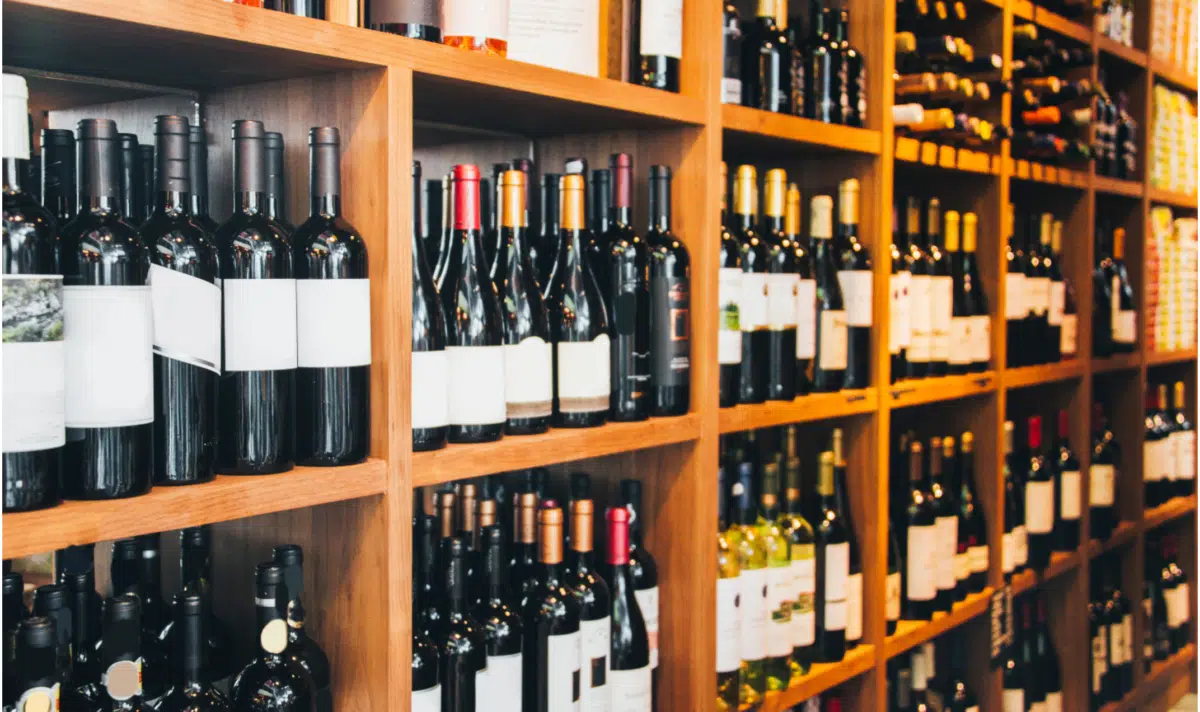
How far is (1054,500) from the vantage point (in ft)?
9.87

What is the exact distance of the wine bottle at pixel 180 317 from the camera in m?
1.01

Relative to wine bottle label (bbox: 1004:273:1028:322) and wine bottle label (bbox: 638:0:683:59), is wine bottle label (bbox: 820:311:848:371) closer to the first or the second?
wine bottle label (bbox: 638:0:683:59)

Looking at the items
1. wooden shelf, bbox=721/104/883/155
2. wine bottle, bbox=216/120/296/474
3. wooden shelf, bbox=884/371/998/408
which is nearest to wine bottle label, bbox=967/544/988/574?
wooden shelf, bbox=884/371/998/408

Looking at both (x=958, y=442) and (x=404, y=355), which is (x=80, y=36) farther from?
(x=958, y=442)

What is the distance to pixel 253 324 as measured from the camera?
106 cm

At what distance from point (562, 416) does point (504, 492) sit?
1.14 ft

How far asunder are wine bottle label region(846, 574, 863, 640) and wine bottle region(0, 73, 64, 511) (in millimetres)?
1551

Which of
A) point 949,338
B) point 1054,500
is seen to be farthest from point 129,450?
point 1054,500

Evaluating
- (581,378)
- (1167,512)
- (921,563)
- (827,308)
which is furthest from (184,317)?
(1167,512)

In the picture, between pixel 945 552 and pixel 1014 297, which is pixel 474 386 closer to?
pixel 945 552

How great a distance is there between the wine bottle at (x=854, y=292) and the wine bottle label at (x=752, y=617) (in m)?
0.45

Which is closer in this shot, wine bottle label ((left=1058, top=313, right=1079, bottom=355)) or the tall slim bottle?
the tall slim bottle

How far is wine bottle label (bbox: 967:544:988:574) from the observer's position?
255 cm

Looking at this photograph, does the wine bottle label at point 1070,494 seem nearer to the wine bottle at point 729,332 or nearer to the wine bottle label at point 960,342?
the wine bottle label at point 960,342
